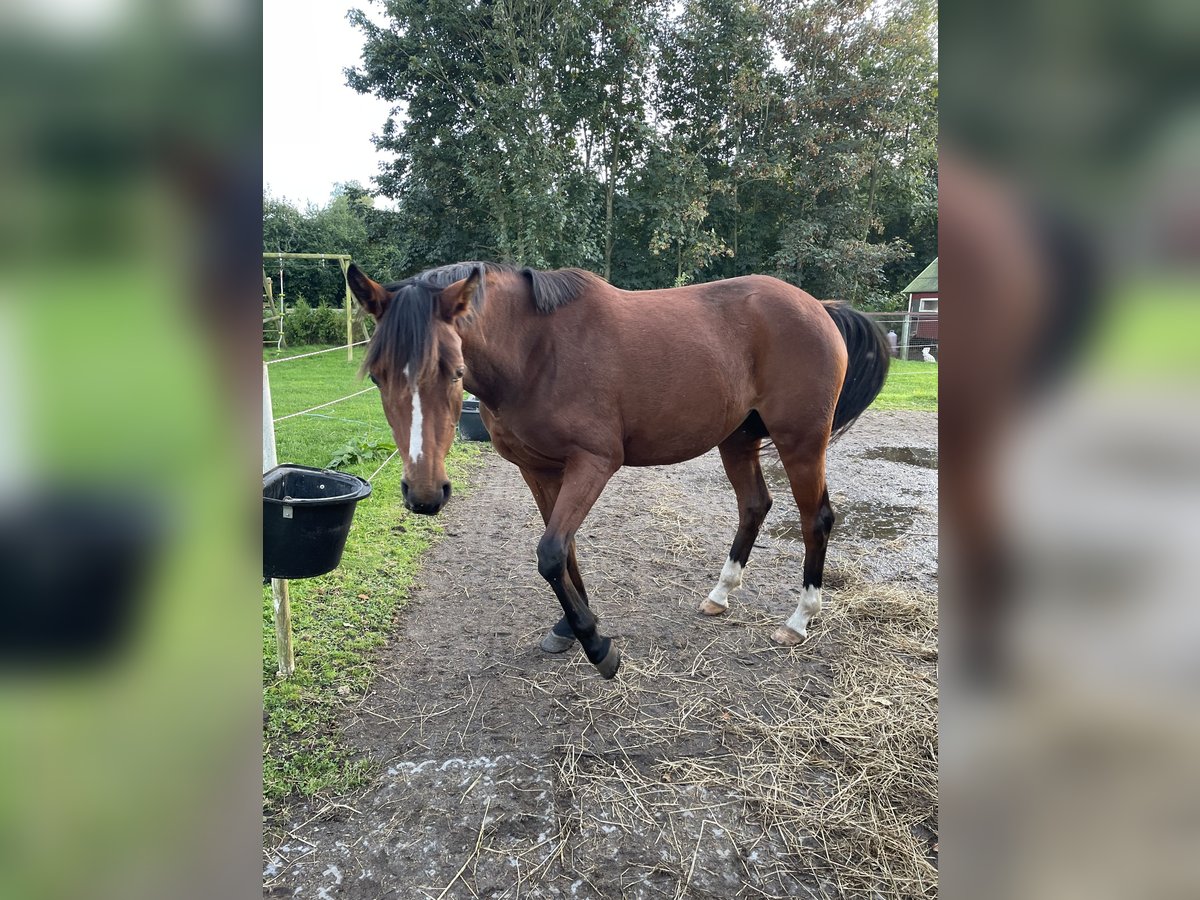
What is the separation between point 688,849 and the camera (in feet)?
6.44

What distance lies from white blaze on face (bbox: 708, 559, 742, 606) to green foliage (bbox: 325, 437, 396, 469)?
3819 millimetres

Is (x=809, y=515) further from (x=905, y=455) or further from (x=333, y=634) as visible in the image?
(x=905, y=455)

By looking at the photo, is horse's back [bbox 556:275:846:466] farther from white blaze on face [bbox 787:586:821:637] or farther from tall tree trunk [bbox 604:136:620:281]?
tall tree trunk [bbox 604:136:620:281]

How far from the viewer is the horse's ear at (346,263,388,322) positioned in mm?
2229

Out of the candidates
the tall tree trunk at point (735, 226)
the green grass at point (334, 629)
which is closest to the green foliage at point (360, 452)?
the green grass at point (334, 629)

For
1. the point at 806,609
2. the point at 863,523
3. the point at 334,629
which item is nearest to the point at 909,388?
the point at 863,523

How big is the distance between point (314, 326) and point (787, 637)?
1688 centimetres

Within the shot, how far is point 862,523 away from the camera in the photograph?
5.22m

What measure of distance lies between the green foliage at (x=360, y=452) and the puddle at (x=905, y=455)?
5.52 m
